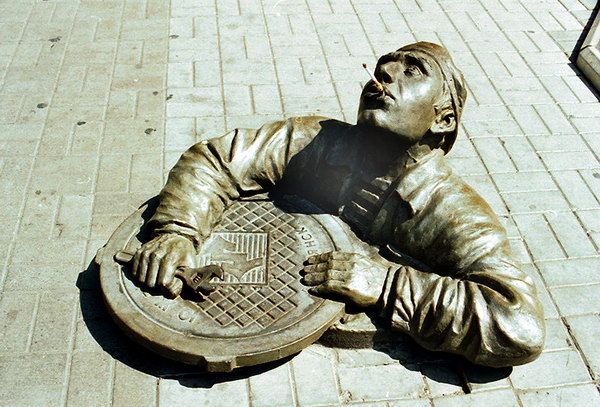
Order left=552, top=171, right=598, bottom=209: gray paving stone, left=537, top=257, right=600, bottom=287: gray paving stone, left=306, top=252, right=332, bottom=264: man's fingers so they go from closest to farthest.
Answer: left=306, top=252, right=332, bottom=264: man's fingers → left=537, top=257, right=600, bottom=287: gray paving stone → left=552, top=171, right=598, bottom=209: gray paving stone

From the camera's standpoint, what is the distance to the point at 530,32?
7.38 meters

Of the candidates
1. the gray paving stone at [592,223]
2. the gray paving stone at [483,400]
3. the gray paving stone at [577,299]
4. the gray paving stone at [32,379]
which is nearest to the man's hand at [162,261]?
the gray paving stone at [32,379]

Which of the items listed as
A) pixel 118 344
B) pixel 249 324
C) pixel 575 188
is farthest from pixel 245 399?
pixel 575 188

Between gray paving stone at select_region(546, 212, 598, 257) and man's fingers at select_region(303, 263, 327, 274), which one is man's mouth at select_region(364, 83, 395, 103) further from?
gray paving stone at select_region(546, 212, 598, 257)

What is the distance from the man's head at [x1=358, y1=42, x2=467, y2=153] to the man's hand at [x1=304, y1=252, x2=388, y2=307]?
2.39 ft

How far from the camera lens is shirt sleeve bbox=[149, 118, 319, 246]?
435 cm

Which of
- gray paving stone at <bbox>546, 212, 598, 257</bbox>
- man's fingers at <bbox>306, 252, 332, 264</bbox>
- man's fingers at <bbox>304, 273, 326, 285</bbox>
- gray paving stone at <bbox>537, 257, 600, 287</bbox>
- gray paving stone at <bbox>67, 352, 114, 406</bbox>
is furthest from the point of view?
gray paving stone at <bbox>546, 212, 598, 257</bbox>

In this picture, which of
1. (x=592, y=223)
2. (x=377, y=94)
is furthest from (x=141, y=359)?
(x=592, y=223)

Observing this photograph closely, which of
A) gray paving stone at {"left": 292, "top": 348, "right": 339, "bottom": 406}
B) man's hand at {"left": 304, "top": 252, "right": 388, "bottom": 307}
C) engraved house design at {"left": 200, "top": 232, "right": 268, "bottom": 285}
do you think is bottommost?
gray paving stone at {"left": 292, "top": 348, "right": 339, "bottom": 406}

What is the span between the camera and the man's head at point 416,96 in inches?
160

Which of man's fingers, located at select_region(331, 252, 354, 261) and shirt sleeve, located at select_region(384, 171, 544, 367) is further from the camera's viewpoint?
man's fingers, located at select_region(331, 252, 354, 261)

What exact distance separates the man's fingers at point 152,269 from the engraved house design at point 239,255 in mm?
293

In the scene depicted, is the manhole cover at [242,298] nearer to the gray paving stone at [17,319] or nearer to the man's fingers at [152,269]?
the man's fingers at [152,269]

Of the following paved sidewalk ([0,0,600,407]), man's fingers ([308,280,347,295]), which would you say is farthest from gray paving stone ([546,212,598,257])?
man's fingers ([308,280,347,295])
